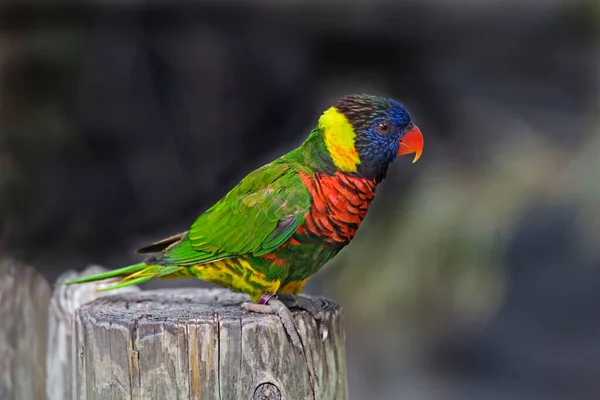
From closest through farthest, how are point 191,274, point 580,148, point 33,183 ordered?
point 191,274 < point 580,148 < point 33,183

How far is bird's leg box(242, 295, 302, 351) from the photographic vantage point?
1.74m

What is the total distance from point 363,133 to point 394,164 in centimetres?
212

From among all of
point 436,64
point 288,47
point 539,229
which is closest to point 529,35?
point 436,64

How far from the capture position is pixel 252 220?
6.52 ft

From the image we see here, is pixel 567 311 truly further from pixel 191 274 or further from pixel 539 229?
pixel 191 274

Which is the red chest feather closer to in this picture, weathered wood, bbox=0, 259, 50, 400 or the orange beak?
the orange beak

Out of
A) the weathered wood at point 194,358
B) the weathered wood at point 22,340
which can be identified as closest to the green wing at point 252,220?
the weathered wood at point 194,358

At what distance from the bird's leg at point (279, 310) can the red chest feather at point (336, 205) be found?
22 cm

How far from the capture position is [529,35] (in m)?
4.19

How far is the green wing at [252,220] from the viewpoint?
1950mm

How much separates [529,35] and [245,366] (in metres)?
3.28

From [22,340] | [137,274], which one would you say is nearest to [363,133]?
[137,274]

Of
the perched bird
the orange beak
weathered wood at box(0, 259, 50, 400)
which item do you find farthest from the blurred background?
the perched bird

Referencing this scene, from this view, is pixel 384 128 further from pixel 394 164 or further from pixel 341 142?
pixel 394 164
